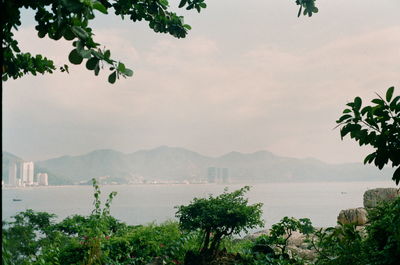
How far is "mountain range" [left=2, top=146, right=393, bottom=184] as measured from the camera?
263 feet

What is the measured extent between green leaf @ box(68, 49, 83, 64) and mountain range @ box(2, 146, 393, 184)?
74.5 meters

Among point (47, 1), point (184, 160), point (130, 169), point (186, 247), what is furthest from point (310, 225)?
point (130, 169)

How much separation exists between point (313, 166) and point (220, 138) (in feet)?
173

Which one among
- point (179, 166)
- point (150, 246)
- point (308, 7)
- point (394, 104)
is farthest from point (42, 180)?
point (394, 104)

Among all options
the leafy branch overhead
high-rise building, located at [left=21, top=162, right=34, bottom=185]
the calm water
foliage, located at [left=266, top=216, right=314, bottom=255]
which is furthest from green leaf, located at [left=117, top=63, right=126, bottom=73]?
high-rise building, located at [left=21, top=162, right=34, bottom=185]

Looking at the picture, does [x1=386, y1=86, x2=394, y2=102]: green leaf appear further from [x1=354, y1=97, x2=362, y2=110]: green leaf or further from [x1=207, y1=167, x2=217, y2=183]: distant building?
[x1=207, y1=167, x2=217, y2=183]: distant building

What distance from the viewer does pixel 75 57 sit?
109 cm

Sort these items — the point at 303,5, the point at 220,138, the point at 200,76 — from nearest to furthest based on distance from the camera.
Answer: the point at 303,5 < the point at 200,76 < the point at 220,138

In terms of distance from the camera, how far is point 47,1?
1191 mm

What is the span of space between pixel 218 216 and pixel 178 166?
88.1m

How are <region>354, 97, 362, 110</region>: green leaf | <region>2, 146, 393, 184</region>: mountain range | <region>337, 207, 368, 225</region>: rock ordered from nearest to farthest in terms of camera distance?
<region>354, 97, 362, 110</region>: green leaf, <region>337, 207, 368, 225</region>: rock, <region>2, 146, 393, 184</region>: mountain range

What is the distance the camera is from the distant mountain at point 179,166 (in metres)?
80.3

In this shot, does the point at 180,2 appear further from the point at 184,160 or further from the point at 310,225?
the point at 184,160

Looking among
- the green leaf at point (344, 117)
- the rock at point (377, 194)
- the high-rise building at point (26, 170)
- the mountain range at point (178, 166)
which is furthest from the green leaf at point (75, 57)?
the mountain range at point (178, 166)
